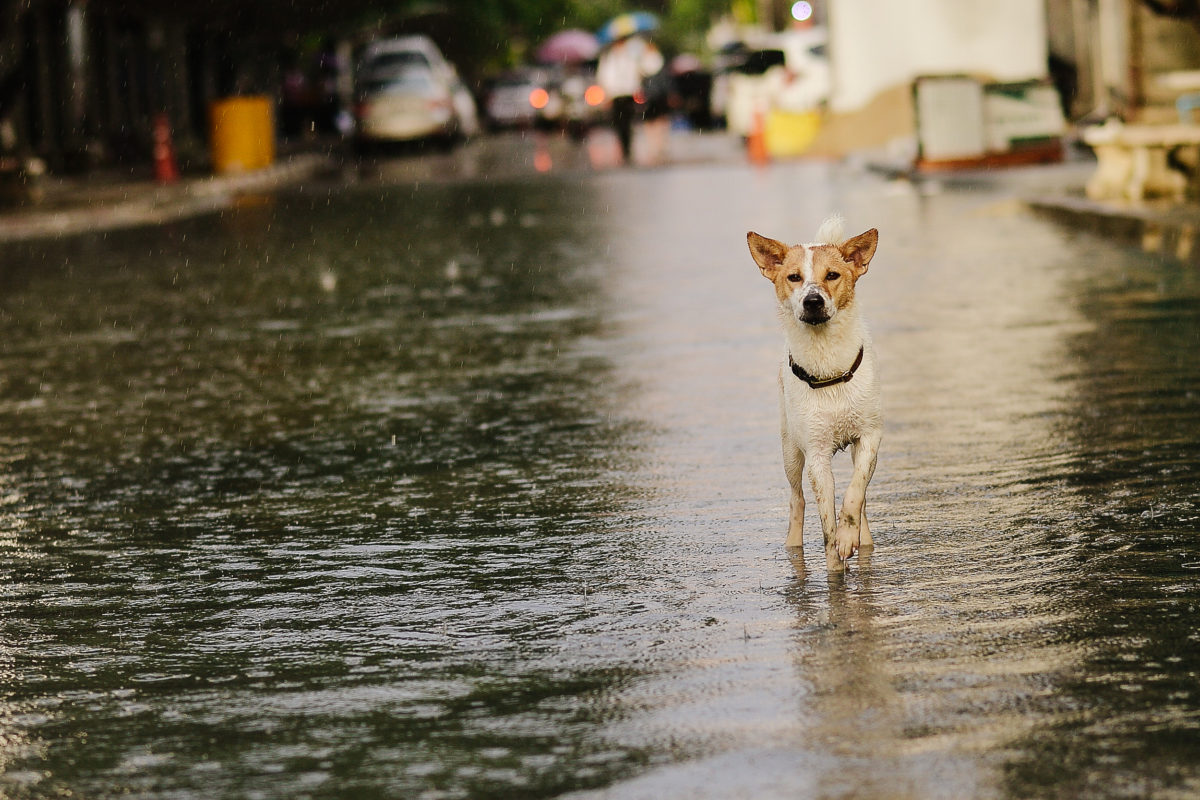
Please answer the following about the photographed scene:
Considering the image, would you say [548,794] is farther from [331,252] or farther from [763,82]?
[763,82]

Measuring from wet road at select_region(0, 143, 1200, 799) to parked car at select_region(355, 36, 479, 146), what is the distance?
95.9 feet

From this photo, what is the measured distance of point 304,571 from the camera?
712cm

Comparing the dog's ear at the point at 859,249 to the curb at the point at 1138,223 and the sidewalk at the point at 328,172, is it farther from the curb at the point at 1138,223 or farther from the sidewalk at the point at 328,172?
the sidewalk at the point at 328,172

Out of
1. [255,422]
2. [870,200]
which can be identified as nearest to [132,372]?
[255,422]

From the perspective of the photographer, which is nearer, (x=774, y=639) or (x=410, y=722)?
(x=410, y=722)

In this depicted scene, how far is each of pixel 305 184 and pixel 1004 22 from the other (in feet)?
45.6

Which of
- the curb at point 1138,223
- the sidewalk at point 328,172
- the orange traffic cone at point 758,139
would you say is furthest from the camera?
the orange traffic cone at point 758,139

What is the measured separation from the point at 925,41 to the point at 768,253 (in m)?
35.0

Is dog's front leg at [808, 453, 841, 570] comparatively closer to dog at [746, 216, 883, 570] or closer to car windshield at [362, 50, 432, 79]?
dog at [746, 216, 883, 570]

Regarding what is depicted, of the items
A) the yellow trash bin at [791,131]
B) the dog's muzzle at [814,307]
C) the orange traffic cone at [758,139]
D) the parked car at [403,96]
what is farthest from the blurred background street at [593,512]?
the parked car at [403,96]

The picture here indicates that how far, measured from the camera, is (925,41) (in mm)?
40594

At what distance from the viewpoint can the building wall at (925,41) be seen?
129ft

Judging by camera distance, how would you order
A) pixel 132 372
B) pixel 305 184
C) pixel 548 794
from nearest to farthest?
pixel 548 794, pixel 132 372, pixel 305 184

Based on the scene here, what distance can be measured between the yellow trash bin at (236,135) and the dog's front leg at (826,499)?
3313cm
